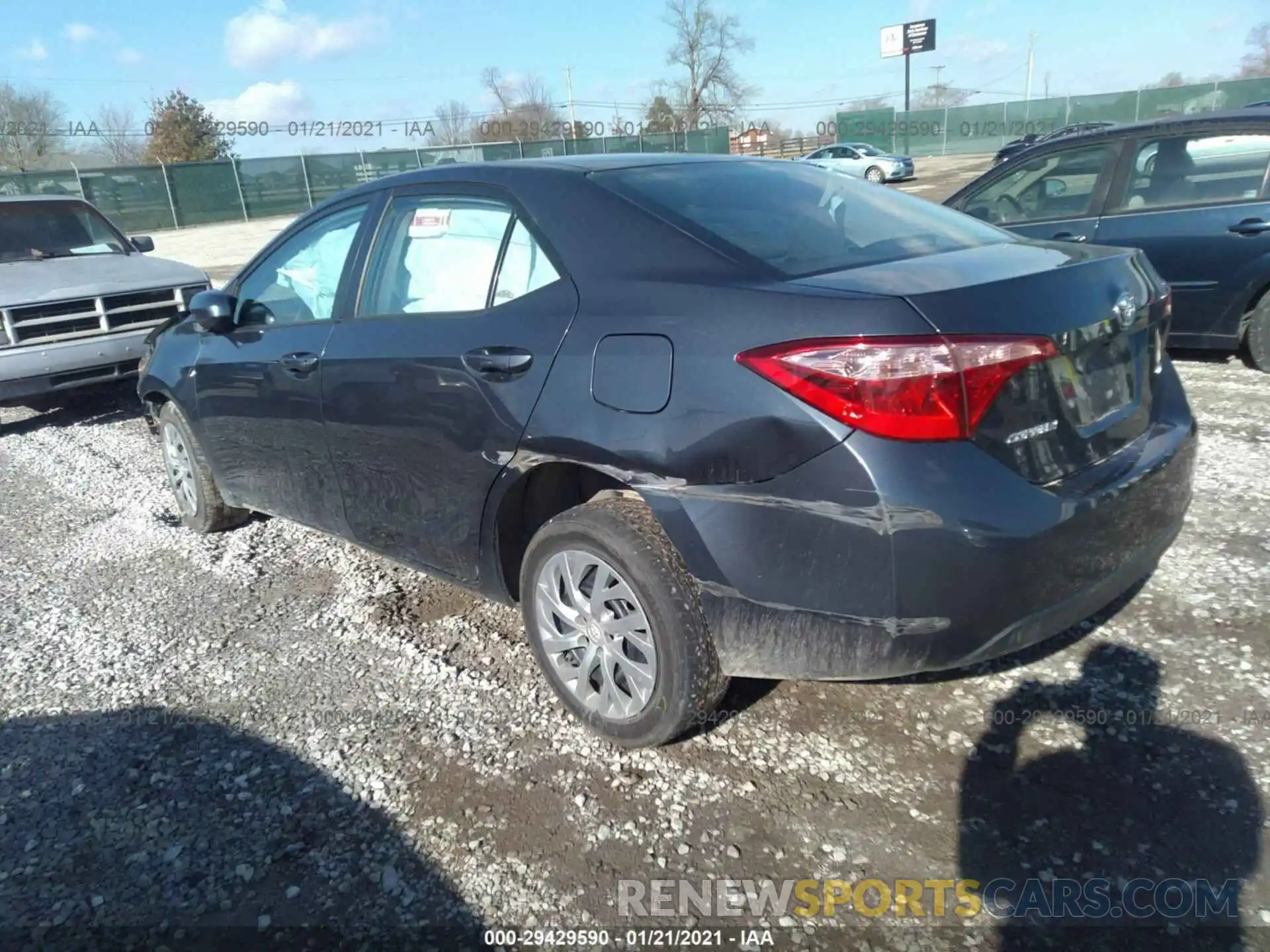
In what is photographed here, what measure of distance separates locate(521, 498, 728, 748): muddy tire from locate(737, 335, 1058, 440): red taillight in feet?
2.14

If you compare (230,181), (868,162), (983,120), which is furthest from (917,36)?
(230,181)

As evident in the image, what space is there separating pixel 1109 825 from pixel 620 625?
53.1 inches

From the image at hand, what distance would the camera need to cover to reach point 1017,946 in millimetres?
1993

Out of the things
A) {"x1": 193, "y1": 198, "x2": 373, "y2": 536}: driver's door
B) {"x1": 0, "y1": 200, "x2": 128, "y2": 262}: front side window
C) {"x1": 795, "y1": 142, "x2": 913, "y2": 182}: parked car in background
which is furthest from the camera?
{"x1": 795, "y1": 142, "x2": 913, "y2": 182}: parked car in background

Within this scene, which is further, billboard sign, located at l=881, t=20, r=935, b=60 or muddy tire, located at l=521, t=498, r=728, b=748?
billboard sign, located at l=881, t=20, r=935, b=60

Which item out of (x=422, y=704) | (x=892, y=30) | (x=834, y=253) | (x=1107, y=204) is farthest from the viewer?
(x=892, y=30)

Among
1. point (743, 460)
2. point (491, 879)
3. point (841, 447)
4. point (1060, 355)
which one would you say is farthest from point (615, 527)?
point (1060, 355)

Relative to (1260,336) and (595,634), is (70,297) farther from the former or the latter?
(1260,336)

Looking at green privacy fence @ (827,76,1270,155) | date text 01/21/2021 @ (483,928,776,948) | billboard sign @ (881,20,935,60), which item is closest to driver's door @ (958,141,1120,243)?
date text 01/21/2021 @ (483,928,776,948)

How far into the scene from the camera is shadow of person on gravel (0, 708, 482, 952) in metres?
2.19

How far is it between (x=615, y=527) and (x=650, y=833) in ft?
2.66

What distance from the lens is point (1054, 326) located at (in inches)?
88.0

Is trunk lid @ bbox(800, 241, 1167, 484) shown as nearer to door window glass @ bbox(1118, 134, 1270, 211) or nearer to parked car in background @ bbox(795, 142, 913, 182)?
door window glass @ bbox(1118, 134, 1270, 211)

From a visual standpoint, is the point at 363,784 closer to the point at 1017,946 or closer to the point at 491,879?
the point at 491,879
